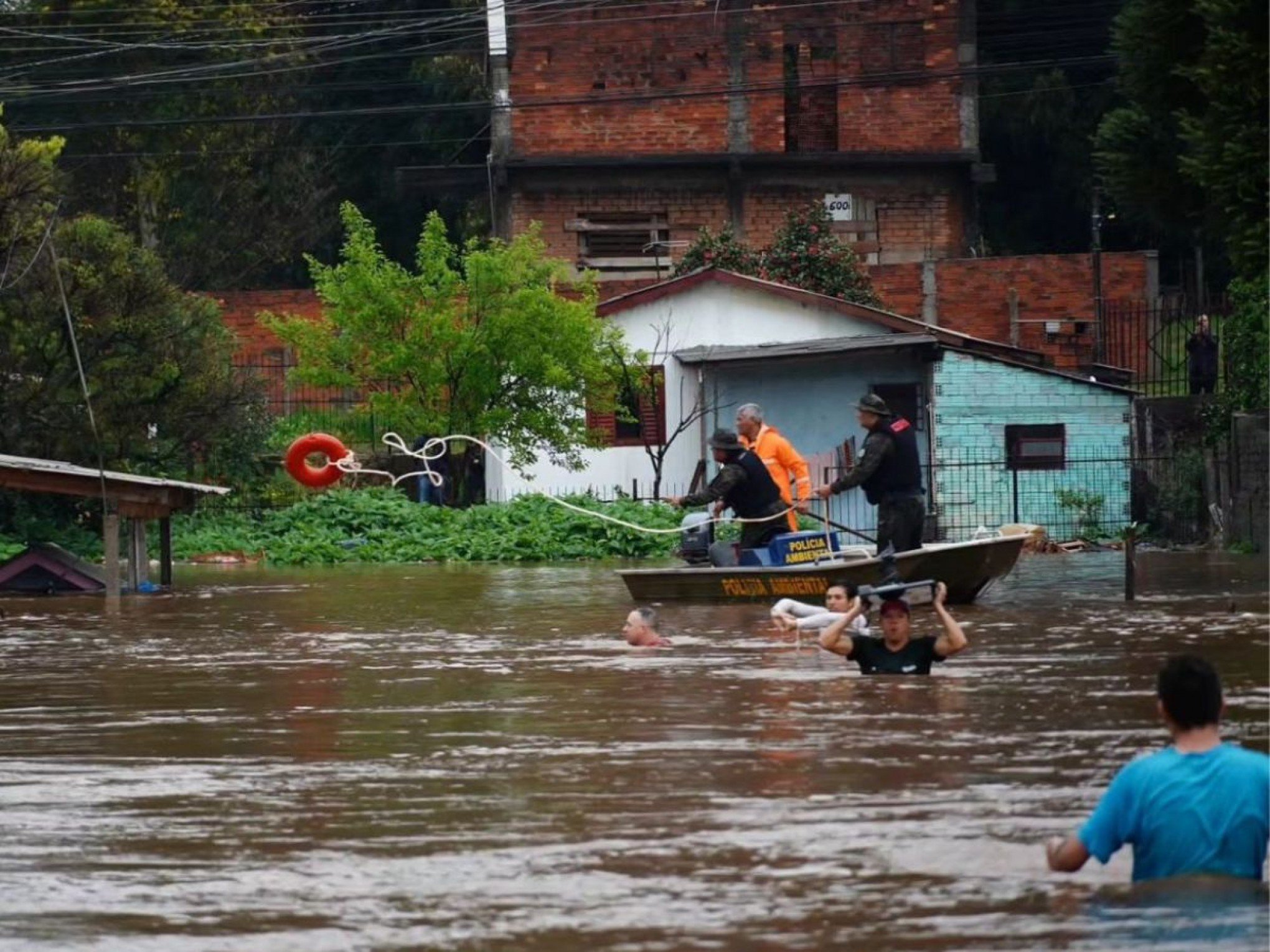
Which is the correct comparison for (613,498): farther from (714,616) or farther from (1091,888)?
(1091,888)

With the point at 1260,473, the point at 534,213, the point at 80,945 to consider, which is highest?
the point at 534,213

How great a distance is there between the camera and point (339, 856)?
10617 mm

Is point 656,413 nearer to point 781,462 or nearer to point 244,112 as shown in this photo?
point 781,462

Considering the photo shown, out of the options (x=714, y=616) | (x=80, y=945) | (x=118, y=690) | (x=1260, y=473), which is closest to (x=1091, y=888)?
(x=80, y=945)

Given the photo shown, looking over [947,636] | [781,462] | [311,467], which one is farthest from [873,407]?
[311,467]

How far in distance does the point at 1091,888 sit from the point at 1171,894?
68cm

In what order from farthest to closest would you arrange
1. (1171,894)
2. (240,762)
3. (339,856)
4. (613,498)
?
(613,498) → (240,762) → (339,856) → (1171,894)

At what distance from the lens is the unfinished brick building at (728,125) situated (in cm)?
5031

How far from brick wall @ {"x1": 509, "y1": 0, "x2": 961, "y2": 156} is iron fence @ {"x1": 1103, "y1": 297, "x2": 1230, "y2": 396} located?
6.79 m

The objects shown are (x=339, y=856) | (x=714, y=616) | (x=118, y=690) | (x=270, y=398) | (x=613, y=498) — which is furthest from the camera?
(x=270, y=398)

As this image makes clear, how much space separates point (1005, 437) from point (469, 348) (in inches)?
336

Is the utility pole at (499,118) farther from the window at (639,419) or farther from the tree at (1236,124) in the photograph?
the tree at (1236,124)

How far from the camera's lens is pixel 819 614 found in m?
19.4

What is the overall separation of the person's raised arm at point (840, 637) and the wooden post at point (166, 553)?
14917mm
